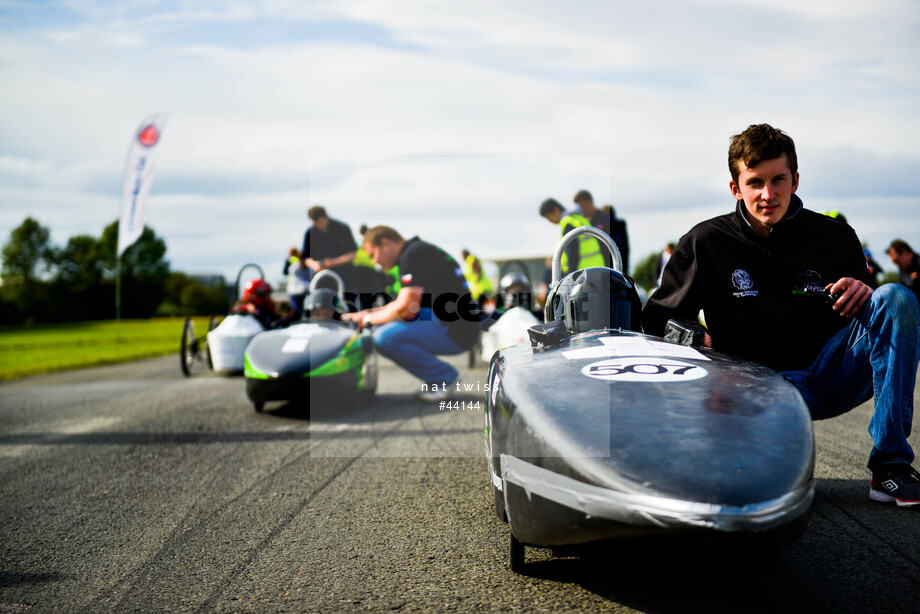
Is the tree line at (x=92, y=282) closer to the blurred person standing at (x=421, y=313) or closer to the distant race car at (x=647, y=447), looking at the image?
the blurred person standing at (x=421, y=313)

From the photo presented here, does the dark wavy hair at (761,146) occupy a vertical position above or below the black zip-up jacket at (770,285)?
above

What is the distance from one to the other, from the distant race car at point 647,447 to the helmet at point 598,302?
301 mm

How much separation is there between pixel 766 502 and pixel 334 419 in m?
4.28

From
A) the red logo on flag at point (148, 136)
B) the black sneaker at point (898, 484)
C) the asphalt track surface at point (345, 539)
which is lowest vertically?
the asphalt track surface at point (345, 539)

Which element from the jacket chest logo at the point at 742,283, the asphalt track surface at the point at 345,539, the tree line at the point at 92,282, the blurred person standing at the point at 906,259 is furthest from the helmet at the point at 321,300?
the tree line at the point at 92,282

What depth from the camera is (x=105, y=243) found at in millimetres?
88562

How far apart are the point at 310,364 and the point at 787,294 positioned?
12.2ft

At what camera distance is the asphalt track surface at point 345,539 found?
2.12 meters

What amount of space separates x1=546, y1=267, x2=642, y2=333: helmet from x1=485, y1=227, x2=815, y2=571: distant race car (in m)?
0.30

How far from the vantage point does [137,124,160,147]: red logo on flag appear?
1453cm

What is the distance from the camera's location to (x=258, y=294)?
8.70m

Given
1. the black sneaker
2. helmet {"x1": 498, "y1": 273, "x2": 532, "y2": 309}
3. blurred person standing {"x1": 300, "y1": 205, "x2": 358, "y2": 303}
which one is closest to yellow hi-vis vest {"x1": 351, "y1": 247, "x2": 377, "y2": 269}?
blurred person standing {"x1": 300, "y1": 205, "x2": 358, "y2": 303}

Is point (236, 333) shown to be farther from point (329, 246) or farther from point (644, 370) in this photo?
point (644, 370)

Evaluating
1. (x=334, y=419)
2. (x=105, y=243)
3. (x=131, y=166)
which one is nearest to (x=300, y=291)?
(x=334, y=419)
